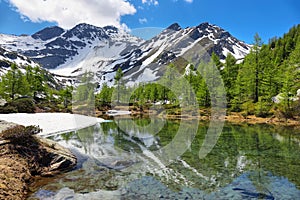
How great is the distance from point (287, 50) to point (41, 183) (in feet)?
383

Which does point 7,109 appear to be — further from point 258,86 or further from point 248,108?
point 258,86

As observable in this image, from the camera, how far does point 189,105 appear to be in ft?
201

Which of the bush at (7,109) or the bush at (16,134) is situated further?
the bush at (7,109)

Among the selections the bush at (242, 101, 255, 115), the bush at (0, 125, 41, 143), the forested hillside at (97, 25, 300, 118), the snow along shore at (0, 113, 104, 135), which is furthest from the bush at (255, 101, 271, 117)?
the bush at (0, 125, 41, 143)

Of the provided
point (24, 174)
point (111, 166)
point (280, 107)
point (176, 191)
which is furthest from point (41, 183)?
point (280, 107)

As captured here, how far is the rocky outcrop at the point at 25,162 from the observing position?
9.40 metres

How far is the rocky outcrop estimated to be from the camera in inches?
370

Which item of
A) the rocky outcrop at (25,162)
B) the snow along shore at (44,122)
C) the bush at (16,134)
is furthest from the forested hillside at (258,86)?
the bush at (16,134)

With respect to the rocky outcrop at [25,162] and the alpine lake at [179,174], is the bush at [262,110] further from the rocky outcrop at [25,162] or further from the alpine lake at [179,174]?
the rocky outcrop at [25,162]

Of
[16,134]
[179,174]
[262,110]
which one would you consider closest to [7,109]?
[16,134]

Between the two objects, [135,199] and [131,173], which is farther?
[131,173]

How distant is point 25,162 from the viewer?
1188 centimetres

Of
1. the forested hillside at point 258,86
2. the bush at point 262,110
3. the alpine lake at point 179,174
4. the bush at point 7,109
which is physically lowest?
the alpine lake at point 179,174

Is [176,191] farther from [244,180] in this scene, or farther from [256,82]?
[256,82]
